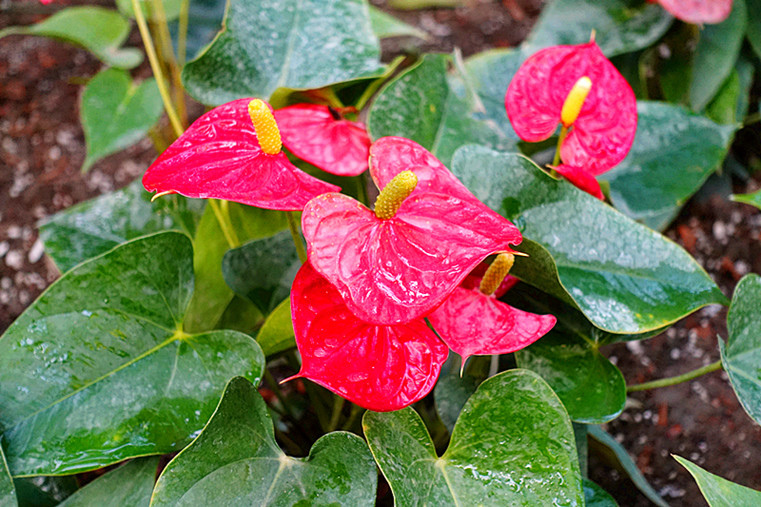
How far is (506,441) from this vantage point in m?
0.59

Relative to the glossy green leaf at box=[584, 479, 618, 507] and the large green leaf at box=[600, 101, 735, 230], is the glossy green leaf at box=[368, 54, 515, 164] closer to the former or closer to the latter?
the large green leaf at box=[600, 101, 735, 230]

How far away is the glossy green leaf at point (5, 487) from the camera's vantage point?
570mm

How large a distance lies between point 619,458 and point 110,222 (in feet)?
2.35

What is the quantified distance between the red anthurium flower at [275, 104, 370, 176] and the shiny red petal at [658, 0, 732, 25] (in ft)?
2.08

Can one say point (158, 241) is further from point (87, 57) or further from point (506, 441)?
point (87, 57)

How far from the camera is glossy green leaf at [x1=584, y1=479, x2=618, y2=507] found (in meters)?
0.70

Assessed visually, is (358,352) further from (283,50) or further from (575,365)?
(283,50)

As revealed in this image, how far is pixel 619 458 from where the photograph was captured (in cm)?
Answer: 85

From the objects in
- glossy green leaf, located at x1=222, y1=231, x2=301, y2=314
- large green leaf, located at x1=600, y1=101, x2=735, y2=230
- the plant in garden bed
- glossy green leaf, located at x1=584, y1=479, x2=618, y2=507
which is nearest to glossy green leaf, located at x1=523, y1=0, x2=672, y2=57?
large green leaf, located at x1=600, y1=101, x2=735, y2=230

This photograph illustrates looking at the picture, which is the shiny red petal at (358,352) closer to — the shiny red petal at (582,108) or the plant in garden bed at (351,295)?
the plant in garden bed at (351,295)

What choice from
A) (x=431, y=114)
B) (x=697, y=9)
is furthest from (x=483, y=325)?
(x=697, y=9)

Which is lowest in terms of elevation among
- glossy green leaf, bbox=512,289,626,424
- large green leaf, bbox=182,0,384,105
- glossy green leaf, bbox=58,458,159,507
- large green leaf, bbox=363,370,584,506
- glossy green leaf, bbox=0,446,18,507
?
glossy green leaf, bbox=58,458,159,507

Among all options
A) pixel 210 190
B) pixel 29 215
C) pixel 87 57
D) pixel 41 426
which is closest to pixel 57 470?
pixel 41 426

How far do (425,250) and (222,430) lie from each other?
0.23 meters
